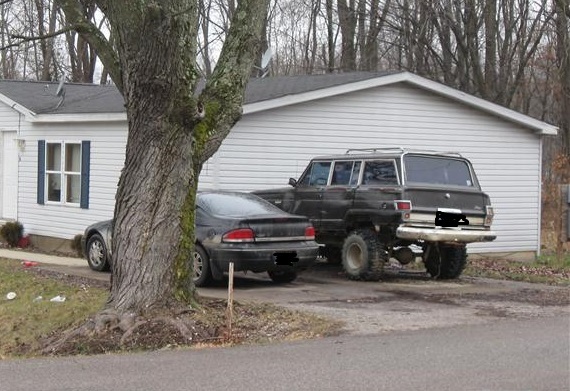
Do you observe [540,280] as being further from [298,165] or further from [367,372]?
[367,372]

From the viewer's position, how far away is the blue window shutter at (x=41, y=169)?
2014 centimetres

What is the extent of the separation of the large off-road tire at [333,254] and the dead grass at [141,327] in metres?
4.48

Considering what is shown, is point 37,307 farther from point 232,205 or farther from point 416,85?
point 416,85

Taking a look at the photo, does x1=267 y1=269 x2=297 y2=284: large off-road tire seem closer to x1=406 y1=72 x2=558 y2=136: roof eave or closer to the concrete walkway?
the concrete walkway

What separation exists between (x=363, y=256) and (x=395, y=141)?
16.2 feet

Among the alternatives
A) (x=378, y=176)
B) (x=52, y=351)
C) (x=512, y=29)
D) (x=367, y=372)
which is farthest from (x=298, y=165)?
(x=512, y=29)

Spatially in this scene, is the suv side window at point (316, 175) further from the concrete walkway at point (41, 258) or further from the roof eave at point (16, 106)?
the roof eave at point (16, 106)

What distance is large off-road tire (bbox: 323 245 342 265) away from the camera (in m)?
15.9

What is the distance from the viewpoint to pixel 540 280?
1555cm

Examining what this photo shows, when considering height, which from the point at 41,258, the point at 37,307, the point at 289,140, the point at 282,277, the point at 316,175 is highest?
the point at 289,140

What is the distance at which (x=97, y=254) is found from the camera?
51.6 feet

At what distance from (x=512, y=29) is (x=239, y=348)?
76.8ft

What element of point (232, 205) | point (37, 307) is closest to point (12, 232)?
point (37, 307)

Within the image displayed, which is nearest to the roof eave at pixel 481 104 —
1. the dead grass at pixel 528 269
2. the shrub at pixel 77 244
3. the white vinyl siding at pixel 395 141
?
the white vinyl siding at pixel 395 141
